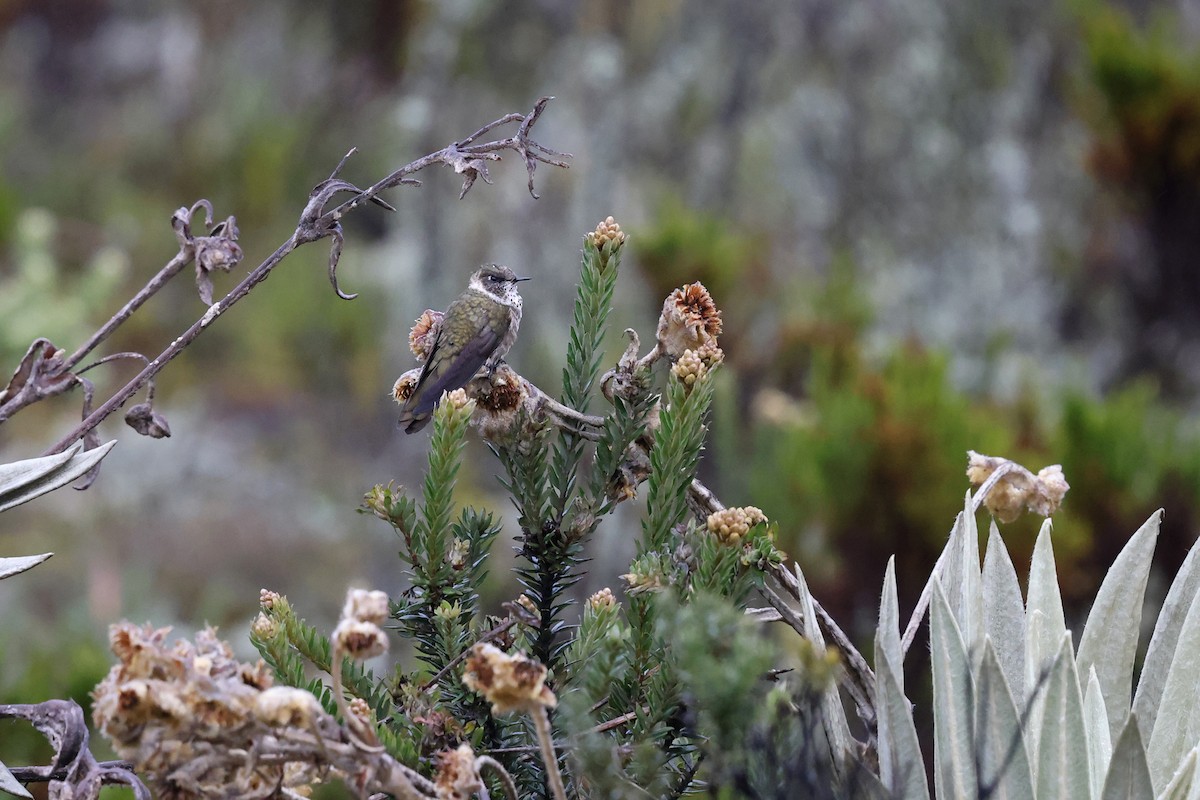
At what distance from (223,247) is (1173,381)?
5.54m

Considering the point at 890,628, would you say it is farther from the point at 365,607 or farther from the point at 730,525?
the point at 365,607

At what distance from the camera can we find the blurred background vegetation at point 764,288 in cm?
338

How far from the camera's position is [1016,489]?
3.09 ft

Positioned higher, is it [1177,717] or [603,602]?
[603,602]

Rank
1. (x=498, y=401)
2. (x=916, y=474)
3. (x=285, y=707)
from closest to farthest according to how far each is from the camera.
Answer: (x=285, y=707)
(x=498, y=401)
(x=916, y=474)

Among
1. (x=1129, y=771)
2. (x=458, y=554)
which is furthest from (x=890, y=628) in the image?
(x=458, y=554)

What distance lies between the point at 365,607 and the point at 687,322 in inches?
14.1

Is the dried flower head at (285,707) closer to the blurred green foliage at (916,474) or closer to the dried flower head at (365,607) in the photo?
the dried flower head at (365,607)

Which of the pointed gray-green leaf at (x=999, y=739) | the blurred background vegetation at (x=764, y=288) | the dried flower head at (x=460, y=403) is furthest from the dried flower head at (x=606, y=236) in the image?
the blurred background vegetation at (x=764, y=288)

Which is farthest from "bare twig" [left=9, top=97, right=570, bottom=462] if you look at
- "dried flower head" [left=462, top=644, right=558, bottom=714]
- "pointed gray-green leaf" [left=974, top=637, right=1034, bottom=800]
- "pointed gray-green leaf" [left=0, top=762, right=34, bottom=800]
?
"pointed gray-green leaf" [left=974, top=637, right=1034, bottom=800]

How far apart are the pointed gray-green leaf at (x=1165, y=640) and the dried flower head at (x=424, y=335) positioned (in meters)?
0.64

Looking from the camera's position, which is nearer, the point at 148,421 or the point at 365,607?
the point at 365,607

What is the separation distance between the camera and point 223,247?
86 centimetres

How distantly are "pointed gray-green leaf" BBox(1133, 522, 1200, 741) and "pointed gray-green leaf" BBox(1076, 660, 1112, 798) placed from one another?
3 cm
